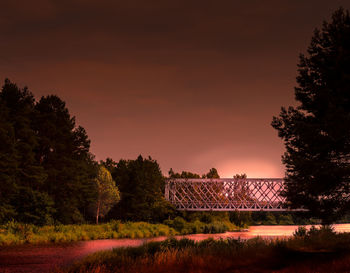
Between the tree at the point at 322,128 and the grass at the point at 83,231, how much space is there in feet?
88.9

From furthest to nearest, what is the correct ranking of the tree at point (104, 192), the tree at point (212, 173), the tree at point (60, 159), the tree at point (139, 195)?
1. the tree at point (212, 173)
2. the tree at point (139, 195)
3. the tree at point (104, 192)
4. the tree at point (60, 159)

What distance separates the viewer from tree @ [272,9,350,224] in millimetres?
22969

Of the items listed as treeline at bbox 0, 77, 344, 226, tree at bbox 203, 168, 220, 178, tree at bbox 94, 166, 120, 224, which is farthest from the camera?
tree at bbox 203, 168, 220, 178

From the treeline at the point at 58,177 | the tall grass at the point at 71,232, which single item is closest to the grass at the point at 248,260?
the tall grass at the point at 71,232

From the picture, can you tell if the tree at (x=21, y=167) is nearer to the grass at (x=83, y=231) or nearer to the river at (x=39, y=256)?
the grass at (x=83, y=231)

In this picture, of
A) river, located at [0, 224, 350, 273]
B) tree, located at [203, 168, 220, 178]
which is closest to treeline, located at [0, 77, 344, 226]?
river, located at [0, 224, 350, 273]

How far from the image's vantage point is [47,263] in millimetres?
28250

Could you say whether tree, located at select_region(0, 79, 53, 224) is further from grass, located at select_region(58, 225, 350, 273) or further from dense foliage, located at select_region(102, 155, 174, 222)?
grass, located at select_region(58, 225, 350, 273)

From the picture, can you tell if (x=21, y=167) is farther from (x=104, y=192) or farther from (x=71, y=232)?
(x=104, y=192)

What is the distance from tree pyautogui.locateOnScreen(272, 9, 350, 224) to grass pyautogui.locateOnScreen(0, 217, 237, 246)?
27.1 metres

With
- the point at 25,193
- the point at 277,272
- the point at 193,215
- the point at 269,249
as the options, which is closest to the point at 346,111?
the point at 269,249

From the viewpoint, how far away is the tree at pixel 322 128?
22969mm

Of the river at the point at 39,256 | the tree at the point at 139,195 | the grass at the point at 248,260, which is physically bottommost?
the river at the point at 39,256

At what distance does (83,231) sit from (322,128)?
33.0 meters
